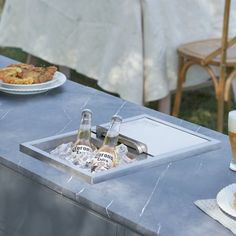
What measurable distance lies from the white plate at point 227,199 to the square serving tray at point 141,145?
24cm

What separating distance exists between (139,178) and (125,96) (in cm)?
198

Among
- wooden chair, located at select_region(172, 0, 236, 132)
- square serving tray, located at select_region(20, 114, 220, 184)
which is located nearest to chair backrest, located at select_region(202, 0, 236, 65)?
wooden chair, located at select_region(172, 0, 236, 132)

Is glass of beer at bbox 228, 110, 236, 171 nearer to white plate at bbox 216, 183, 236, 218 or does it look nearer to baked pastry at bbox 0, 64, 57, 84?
white plate at bbox 216, 183, 236, 218

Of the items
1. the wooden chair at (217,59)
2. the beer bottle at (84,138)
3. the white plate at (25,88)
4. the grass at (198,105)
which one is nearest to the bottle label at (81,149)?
the beer bottle at (84,138)

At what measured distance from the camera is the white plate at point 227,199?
5.06 feet

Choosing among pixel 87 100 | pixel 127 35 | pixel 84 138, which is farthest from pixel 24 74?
pixel 127 35

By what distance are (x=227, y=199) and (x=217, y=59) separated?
83.0 inches

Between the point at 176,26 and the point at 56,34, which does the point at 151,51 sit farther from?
the point at 56,34

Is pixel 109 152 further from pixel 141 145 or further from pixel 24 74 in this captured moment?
pixel 24 74

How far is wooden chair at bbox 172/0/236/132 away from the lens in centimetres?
354

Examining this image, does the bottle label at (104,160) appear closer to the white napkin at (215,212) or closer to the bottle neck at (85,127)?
the bottle neck at (85,127)

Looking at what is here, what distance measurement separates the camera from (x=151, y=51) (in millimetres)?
3670

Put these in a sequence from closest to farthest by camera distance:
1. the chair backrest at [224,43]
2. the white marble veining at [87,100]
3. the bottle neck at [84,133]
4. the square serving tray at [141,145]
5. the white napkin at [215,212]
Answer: the white napkin at [215,212], the square serving tray at [141,145], the bottle neck at [84,133], the white marble veining at [87,100], the chair backrest at [224,43]

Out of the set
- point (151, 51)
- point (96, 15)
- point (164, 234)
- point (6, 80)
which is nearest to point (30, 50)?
point (96, 15)
